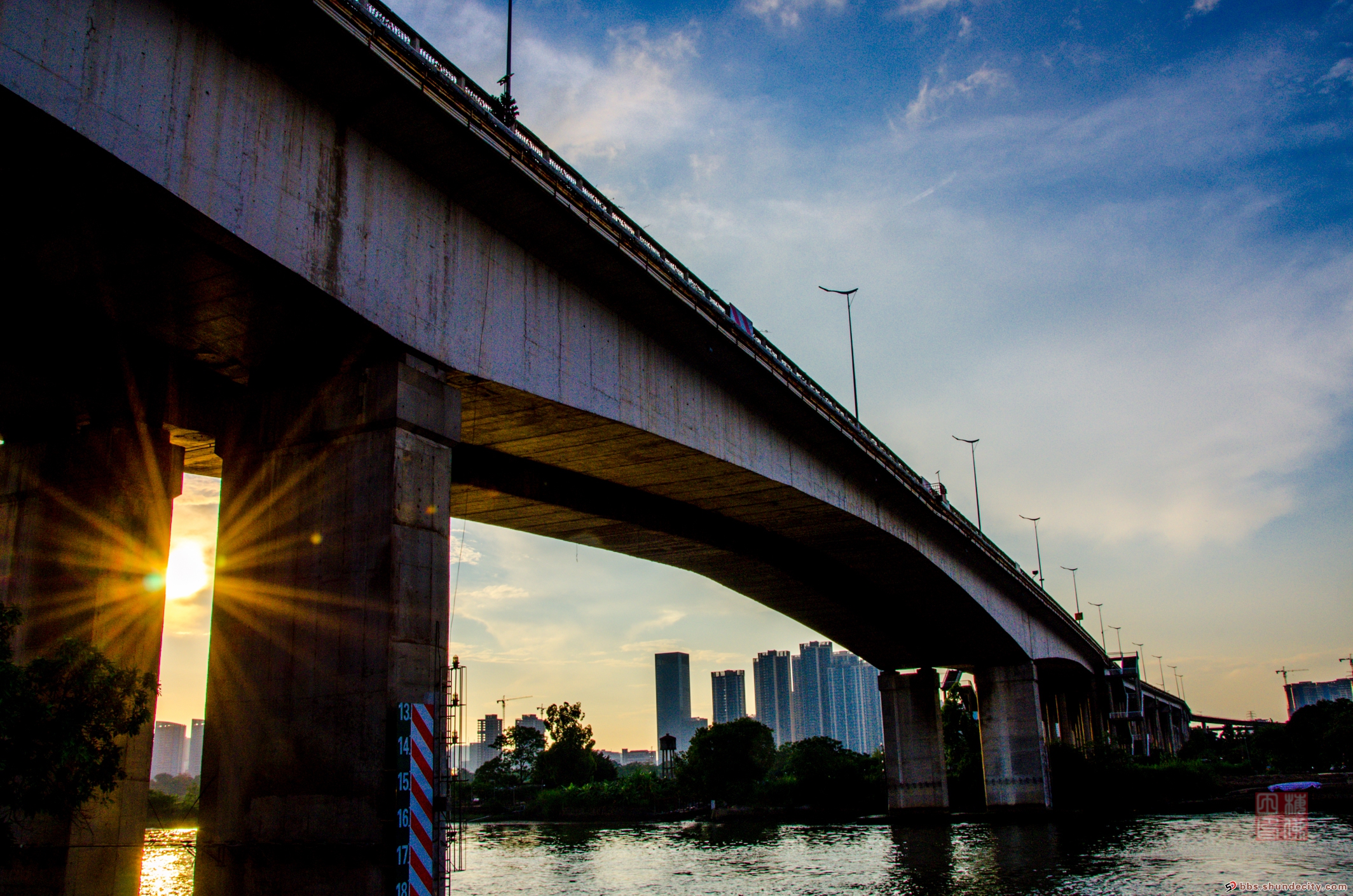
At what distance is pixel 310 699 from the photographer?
14.6m

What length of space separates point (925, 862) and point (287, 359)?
27920 millimetres

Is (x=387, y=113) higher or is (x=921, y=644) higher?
(x=387, y=113)

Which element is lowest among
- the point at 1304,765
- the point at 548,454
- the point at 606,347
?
the point at 1304,765

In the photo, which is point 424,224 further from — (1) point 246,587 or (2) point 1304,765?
(2) point 1304,765

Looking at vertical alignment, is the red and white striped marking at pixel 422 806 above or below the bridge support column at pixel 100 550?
below

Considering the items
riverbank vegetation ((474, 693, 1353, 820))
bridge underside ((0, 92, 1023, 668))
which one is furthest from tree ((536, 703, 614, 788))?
bridge underside ((0, 92, 1023, 668))

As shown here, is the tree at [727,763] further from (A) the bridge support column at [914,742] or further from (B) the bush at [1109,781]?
(B) the bush at [1109,781]

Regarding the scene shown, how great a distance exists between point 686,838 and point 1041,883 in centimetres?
2880

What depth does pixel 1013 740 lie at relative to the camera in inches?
2095

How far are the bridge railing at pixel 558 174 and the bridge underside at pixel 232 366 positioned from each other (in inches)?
117

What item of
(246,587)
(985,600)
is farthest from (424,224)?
(985,600)

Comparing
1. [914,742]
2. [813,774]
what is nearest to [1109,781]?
[914,742]

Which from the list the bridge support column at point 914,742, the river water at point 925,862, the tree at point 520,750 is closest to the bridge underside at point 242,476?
the river water at point 925,862

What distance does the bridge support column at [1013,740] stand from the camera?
52.4 m
